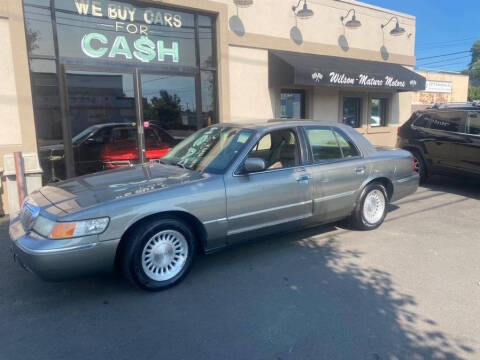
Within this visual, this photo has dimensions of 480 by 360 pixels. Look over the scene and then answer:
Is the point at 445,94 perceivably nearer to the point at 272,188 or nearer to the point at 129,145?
the point at 129,145

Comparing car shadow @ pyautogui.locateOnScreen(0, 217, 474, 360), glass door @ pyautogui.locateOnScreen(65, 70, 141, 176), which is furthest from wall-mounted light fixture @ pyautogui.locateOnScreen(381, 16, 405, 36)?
car shadow @ pyautogui.locateOnScreen(0, 217, 474, 360)

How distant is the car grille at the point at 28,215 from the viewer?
3500mm

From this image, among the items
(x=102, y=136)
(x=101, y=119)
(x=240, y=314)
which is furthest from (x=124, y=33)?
(x=240, y=314)

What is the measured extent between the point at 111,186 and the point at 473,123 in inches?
279

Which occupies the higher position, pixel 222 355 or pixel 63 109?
pixel 63 109

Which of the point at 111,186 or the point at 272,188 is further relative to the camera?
the point at 272,188

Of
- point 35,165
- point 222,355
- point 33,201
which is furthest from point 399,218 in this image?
point 35,165

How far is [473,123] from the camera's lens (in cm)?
752

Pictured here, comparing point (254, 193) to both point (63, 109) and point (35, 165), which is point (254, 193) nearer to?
point (35, 165)

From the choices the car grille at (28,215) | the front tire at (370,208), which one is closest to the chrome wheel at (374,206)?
the front tire at (370,208)

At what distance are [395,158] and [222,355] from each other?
163 inches

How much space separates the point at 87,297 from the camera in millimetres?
3592

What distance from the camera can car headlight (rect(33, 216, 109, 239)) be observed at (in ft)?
10.5

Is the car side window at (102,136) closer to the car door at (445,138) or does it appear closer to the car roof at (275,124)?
the car roof at (275,124)
